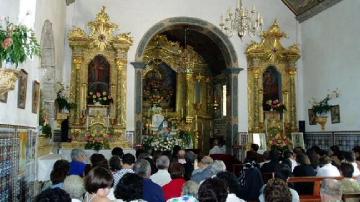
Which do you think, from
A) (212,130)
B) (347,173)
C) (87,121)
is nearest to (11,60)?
(347,173)

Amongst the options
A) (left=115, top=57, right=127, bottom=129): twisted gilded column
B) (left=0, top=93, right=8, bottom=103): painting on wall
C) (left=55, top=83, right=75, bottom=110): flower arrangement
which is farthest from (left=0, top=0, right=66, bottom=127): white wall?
(left=115, top=57, right=127, bottom=129): twisted gilded column

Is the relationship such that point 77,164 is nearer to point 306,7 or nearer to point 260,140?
point 260,140

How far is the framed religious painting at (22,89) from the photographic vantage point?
6.25 meters

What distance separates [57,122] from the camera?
11.9 metres

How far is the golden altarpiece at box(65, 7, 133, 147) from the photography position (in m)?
12.9

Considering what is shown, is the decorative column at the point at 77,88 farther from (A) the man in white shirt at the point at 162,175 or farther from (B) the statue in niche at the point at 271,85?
(A) the man in white shirt at the point at 162,175

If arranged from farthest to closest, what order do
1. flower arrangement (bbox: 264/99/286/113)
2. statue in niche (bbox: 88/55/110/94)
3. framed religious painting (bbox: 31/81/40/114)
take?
flower arrangement (bbox: 264/99/286/113)
statue in niche (bbox: 88/55/110/94)
framed religious painting (bbox: 31/81/40/114)

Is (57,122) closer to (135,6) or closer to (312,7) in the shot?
(135,6)

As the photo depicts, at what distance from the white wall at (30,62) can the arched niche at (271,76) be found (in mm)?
6650

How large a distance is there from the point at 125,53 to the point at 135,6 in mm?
1758

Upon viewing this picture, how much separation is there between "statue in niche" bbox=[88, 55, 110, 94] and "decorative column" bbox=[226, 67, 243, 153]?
437 centimetres

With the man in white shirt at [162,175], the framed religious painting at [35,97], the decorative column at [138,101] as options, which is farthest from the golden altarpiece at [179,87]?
the man in white shirt at [162,175]

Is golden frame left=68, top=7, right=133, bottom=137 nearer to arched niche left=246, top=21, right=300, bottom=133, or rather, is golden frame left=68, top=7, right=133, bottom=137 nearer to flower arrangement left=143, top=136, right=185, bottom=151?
flower arrangement left=143, top=136, right=185, bottom=151

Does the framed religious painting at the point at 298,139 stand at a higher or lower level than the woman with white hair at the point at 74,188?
higher
